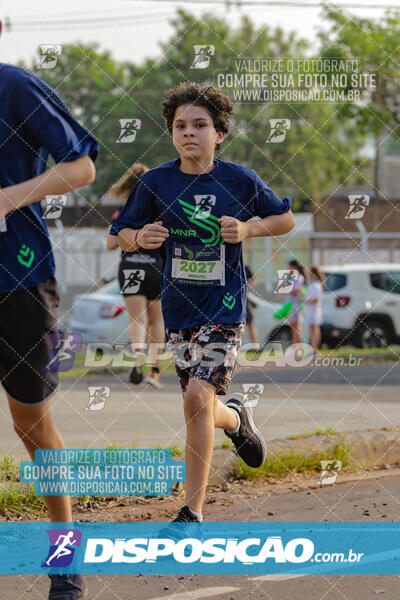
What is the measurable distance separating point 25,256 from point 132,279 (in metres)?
6.51

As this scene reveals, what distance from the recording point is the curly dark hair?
485 cm

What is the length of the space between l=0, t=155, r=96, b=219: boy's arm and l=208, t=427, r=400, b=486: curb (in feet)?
10.1

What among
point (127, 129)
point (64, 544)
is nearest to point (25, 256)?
A: point (64, 544)

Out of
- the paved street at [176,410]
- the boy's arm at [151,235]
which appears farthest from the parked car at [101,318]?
the boy's arm at [151,235]

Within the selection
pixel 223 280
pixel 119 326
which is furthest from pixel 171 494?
pixel 119 326

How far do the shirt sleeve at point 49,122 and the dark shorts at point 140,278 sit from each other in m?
6.49

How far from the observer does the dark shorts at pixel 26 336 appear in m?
3.47

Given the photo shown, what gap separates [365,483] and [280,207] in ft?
7.32

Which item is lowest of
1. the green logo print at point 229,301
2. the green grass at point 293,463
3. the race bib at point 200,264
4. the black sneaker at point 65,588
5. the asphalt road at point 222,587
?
the green grass at point 293,463

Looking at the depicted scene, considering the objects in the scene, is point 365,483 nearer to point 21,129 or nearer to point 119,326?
point 21,129

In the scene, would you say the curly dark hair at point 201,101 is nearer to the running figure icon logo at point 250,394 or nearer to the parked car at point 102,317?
the running figure icon logo at point 250,394

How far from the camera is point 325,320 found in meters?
21.0

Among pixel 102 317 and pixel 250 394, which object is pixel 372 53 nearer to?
pixel 102 317

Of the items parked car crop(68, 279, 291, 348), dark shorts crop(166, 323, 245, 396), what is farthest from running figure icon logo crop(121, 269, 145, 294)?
parked car crop(68, 279, 291, 348)
